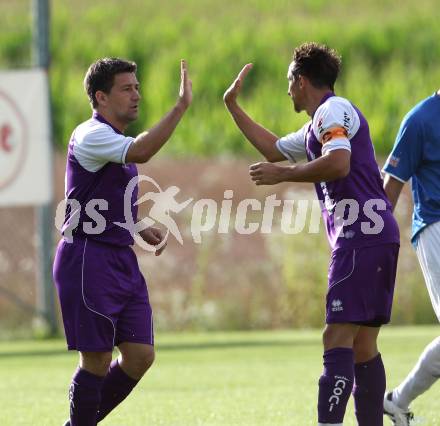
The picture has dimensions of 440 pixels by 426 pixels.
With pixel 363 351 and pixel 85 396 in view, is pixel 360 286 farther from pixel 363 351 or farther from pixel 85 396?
pixel 85 396

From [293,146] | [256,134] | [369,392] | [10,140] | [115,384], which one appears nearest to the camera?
[369,392]

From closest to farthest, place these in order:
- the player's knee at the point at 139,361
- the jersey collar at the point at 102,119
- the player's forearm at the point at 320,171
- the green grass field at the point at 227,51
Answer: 1. the player's forearm at the point at 320,171
2. the jersey collar at the point at 102,119
3. the player's knee at the point at 139,361
4. the green grass field at the point at 227,51

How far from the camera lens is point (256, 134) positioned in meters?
8.05

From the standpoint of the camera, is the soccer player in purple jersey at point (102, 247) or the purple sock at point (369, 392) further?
the purple sock at point (369, 392)

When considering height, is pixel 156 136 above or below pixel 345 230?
above

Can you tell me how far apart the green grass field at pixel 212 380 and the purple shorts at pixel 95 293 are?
153 cm

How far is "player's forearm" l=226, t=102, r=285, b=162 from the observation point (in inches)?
315

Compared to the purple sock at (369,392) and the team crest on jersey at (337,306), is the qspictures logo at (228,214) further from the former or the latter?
the team crest on jersey at (337,306)

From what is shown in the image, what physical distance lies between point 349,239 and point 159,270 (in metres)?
12.2

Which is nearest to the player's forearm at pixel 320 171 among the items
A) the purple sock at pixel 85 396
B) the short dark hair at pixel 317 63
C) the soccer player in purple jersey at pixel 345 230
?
the soccer player in purple jersey at pixel 345 230

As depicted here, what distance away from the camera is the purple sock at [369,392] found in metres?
7.40

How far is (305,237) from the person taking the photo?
1898 centimetres

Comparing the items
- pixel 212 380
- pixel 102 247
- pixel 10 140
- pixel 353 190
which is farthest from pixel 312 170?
pixel 10 140

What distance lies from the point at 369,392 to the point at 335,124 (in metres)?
1.46
